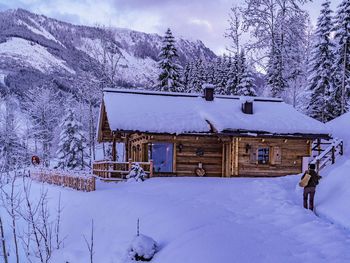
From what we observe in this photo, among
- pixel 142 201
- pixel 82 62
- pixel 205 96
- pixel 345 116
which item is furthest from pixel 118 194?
pixel 82 62

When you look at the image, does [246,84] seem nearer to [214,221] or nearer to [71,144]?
[71,144]

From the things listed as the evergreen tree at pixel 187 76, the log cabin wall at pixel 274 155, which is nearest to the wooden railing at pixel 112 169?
the log cabin wall at pixel 274 155

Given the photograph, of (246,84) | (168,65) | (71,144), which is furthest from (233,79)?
(71,144)

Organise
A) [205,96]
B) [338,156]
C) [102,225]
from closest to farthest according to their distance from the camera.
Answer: [102,225], [338,156], [205,96]

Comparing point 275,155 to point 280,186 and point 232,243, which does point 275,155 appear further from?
point 232,243

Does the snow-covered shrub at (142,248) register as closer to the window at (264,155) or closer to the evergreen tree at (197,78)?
the window at (264,155)

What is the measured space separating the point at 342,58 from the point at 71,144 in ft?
78.7

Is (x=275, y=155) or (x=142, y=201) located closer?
(x=142, y=201)

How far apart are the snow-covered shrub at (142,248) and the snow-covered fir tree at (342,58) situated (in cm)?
2631

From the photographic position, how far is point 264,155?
78.9 feet

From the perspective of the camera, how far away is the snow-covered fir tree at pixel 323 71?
3506 cm

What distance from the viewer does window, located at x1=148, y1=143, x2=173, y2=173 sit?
2364 centimetres

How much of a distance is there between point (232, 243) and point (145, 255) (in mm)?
2340

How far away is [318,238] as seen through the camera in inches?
434
